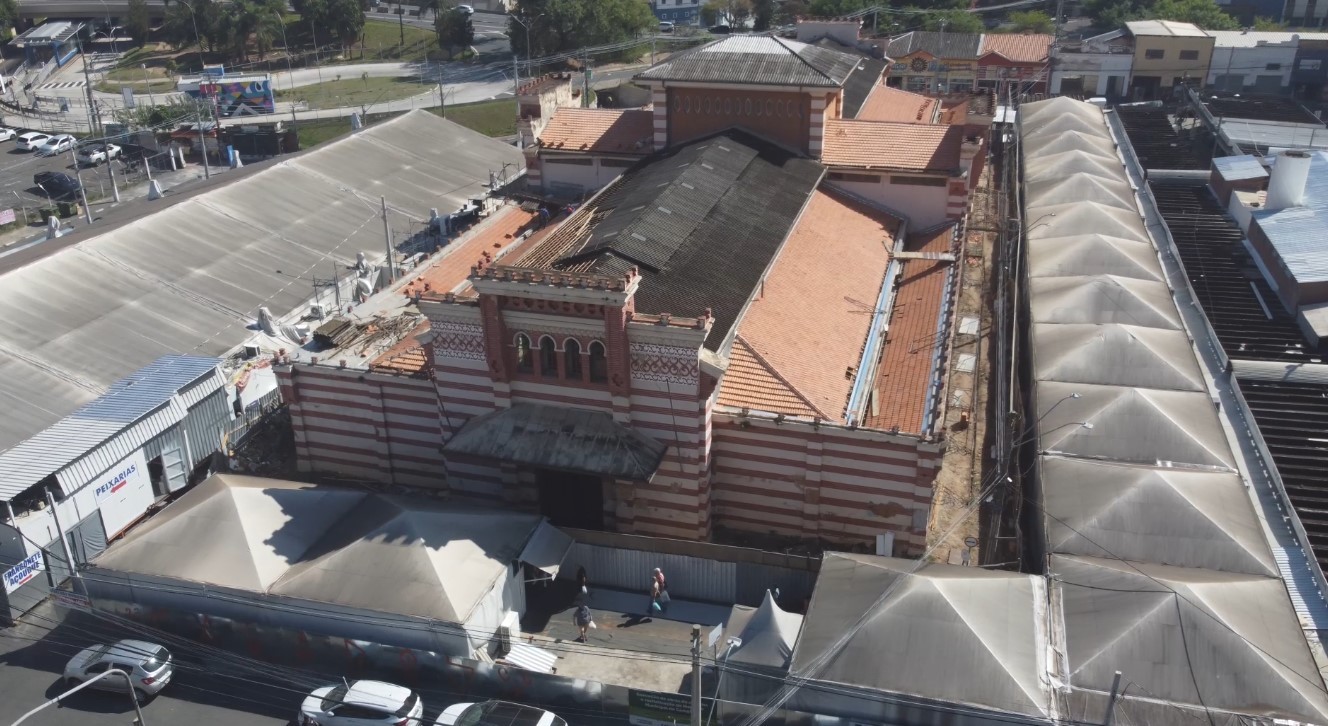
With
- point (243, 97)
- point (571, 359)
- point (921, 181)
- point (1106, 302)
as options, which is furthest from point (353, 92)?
point (571, 359)

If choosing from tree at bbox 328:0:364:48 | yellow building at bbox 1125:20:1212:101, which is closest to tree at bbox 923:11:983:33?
yellow building at bbox 1125:20:1212:101

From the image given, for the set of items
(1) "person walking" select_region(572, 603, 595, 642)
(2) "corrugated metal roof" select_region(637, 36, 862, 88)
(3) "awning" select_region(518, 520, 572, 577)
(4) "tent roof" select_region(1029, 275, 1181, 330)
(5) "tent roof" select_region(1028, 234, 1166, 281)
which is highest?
(2) "corrugated metal roof" select_region(637, 36, 862, 88)

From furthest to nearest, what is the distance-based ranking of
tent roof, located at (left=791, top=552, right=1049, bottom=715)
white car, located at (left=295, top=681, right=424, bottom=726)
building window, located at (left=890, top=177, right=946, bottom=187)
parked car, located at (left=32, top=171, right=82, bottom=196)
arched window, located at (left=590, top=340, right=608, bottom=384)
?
parked car, located at (left=32, top=171, right=82, bottom=196), building window, located at (left=890, top=177, right=946, bottom=187), arched window, located at (left=590, top=340, right=608, bottom=384), white car, located at (left=295, top=681, right=424, bottom=726), tent roof, located at (left=791, top=552, right=1049, bottom=715)

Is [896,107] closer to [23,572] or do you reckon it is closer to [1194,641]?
[1194,641]

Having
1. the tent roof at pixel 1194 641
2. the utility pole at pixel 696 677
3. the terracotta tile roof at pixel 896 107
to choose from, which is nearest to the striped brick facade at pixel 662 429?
the tent roof at pixel 1194 641

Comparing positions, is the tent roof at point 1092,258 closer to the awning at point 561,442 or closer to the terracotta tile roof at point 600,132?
the terracotta tile roof at point 600,132

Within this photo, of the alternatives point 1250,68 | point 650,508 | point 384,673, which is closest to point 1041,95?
point 1250,68

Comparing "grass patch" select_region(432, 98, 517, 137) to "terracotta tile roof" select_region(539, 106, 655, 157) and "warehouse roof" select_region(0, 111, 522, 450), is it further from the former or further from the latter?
"terracotta tile roof" select_region(539, 106, 655, 157)
